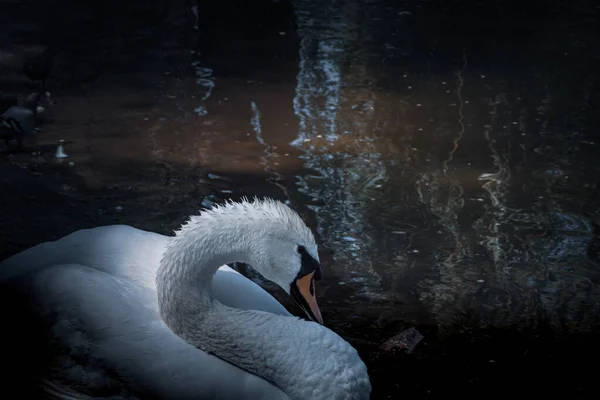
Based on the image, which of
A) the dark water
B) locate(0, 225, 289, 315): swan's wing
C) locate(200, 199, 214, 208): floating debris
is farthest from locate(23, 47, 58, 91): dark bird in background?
locate(0, 225, 289, 315): swan's wing

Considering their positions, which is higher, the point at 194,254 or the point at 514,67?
the point at 194,254

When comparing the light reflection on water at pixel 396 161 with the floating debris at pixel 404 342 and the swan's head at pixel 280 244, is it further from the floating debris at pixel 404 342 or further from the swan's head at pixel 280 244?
the swan's head at pixel 280 244

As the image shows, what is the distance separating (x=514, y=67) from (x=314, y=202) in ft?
15.3

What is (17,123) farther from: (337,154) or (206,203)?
(337,154)

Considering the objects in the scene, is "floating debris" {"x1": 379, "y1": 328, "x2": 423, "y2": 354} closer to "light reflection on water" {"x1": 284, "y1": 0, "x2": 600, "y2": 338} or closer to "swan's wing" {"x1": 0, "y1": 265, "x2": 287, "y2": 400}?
"light reflection on water" {"x1": 284, "y1": 0, "x2": 600, "y2": 338}

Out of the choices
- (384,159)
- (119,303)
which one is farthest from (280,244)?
(384,159)

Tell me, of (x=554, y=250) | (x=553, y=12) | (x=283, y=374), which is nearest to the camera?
(x=283, y=374)

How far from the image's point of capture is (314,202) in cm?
569

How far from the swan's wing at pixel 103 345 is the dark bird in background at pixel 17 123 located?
3.46 metres

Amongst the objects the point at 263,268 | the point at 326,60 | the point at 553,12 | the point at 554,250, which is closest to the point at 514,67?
the point at 326,60

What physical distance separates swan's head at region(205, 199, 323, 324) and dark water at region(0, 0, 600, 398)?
31.5 inches

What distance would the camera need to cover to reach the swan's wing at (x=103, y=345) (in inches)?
122

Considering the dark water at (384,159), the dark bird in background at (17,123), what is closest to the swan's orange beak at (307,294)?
the dark water at (384,159)

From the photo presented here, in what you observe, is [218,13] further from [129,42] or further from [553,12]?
[553,12]
